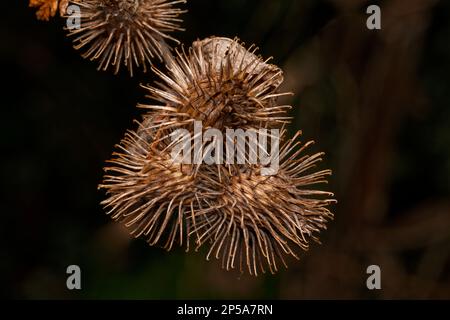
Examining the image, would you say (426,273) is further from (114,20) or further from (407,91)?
(114,20)

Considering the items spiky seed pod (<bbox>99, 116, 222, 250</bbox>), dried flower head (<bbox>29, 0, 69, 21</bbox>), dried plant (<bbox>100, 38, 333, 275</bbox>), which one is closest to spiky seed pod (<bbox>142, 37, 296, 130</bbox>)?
dried plant (<bbox>100, 38, 333, 275</bbox>)

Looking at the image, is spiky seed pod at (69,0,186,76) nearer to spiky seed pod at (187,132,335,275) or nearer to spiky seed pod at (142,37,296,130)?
spiky seed pod at (142,37,296,130)

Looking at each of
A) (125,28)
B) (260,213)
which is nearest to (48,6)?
(125,28)

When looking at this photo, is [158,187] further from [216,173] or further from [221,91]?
[221,91]

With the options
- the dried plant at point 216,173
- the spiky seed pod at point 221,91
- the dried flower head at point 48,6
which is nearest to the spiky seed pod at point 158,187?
the dried plant at point 216,173

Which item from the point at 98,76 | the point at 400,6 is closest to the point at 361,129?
the point at 400,6

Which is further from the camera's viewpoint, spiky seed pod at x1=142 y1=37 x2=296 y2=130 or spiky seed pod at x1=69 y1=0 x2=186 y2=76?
spiky seed pod at x1=69 y1=0 x2=186 y2=76

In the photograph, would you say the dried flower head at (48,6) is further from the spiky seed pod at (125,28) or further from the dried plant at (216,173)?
the dried plant at (216,173)
